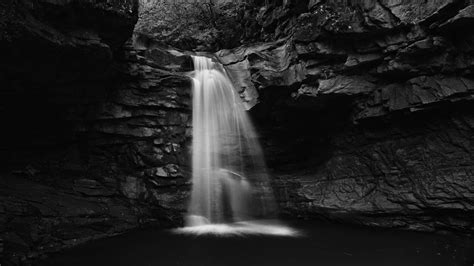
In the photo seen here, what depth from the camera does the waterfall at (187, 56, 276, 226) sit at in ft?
42.9

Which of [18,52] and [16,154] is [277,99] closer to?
[18,52]

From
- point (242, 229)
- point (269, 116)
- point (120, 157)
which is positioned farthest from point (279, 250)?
point (120, 157)

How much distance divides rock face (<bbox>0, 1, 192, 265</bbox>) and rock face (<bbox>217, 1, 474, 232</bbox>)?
12.7 ft

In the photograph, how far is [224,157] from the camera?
13.7m

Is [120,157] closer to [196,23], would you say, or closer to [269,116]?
[269,116]

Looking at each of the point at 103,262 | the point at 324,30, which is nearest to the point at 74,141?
the point at 103,262

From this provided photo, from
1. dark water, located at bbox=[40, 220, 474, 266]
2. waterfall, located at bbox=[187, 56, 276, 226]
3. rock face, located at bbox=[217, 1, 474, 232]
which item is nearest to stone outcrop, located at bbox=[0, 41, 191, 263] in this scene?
waterfall, located at bbox=[187, 56, 276, 226]

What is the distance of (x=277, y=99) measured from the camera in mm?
12711

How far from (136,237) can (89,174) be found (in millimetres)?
3423

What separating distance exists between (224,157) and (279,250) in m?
5.43

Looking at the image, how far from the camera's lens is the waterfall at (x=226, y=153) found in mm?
13078

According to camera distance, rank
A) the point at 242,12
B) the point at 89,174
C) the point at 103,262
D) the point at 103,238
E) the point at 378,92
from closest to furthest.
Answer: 1. the point at 103,262
2. the point at 103,238
3. the point at 378,92
4. the point at 89,174
5. the point at 242,12

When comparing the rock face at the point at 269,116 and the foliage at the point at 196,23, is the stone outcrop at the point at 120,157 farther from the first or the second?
the foliage at the point at 196,23

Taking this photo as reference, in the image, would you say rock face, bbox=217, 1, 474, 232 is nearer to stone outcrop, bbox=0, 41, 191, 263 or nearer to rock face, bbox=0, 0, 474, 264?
rock face, bbox=0, 0, 474, 264
